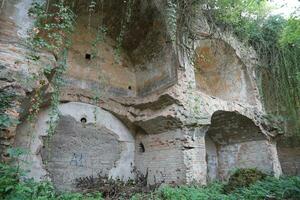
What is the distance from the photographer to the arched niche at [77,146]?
619 centimetres

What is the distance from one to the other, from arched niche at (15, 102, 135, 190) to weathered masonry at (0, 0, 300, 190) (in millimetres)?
25

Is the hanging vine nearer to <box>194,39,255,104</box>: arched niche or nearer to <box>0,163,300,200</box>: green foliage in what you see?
<box>0,163,300,200</box>: green foliage

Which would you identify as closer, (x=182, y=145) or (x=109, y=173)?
(x=182, y=145)

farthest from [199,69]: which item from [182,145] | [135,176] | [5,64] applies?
[5,64]

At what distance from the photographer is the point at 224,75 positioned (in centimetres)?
966

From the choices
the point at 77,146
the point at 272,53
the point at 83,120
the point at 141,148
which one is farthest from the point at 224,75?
the point at 77,146

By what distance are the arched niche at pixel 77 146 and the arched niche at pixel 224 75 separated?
11.7 feet

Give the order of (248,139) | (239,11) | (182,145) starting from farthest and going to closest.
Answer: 1. (248,139)
2. (239,11)
3. (182,145)

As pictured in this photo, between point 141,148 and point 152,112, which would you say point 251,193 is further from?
point 141,148

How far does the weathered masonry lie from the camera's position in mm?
6828

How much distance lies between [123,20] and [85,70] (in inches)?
74.0

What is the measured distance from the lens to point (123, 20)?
7.84 meters

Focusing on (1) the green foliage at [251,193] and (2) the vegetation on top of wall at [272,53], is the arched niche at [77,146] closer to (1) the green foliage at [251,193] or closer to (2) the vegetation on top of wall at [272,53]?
(1) the green foliage at [251,193]

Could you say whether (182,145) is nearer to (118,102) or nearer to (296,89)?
(118,102)
